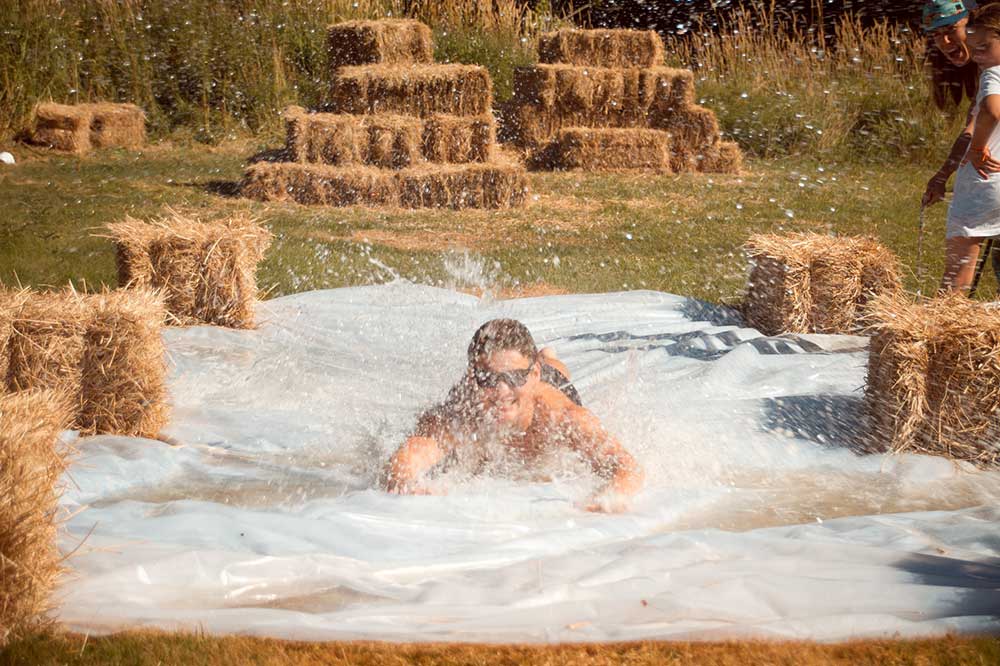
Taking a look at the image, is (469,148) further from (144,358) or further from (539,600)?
(539,600)

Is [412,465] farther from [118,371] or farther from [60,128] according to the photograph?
[60,128]

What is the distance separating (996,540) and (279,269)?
577cm

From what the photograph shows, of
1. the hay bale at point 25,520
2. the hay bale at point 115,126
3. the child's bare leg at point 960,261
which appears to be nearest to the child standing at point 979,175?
the child's bare leg at point 960,261

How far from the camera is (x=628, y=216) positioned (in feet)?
34.2

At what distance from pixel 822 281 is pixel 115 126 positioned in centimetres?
935

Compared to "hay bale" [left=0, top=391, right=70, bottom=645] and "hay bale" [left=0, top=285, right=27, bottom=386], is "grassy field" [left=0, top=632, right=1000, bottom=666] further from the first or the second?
"hay bale" [left=0, top=285, right=27, bottom=386]

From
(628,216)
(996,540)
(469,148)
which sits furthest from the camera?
(469,148)

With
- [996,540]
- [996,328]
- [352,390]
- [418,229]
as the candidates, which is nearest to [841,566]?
[996,540]

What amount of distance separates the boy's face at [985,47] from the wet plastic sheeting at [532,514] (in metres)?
1.59

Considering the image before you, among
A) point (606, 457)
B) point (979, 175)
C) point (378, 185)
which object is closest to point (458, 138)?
point (378, 185)

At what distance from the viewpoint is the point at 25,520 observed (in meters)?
2.68

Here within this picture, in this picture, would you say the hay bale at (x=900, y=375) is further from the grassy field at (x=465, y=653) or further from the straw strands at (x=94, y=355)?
the straw strands at (x=94, y=355)

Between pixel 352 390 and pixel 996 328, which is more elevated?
pixel 996 328

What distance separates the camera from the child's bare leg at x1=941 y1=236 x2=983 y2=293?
5.45 m
